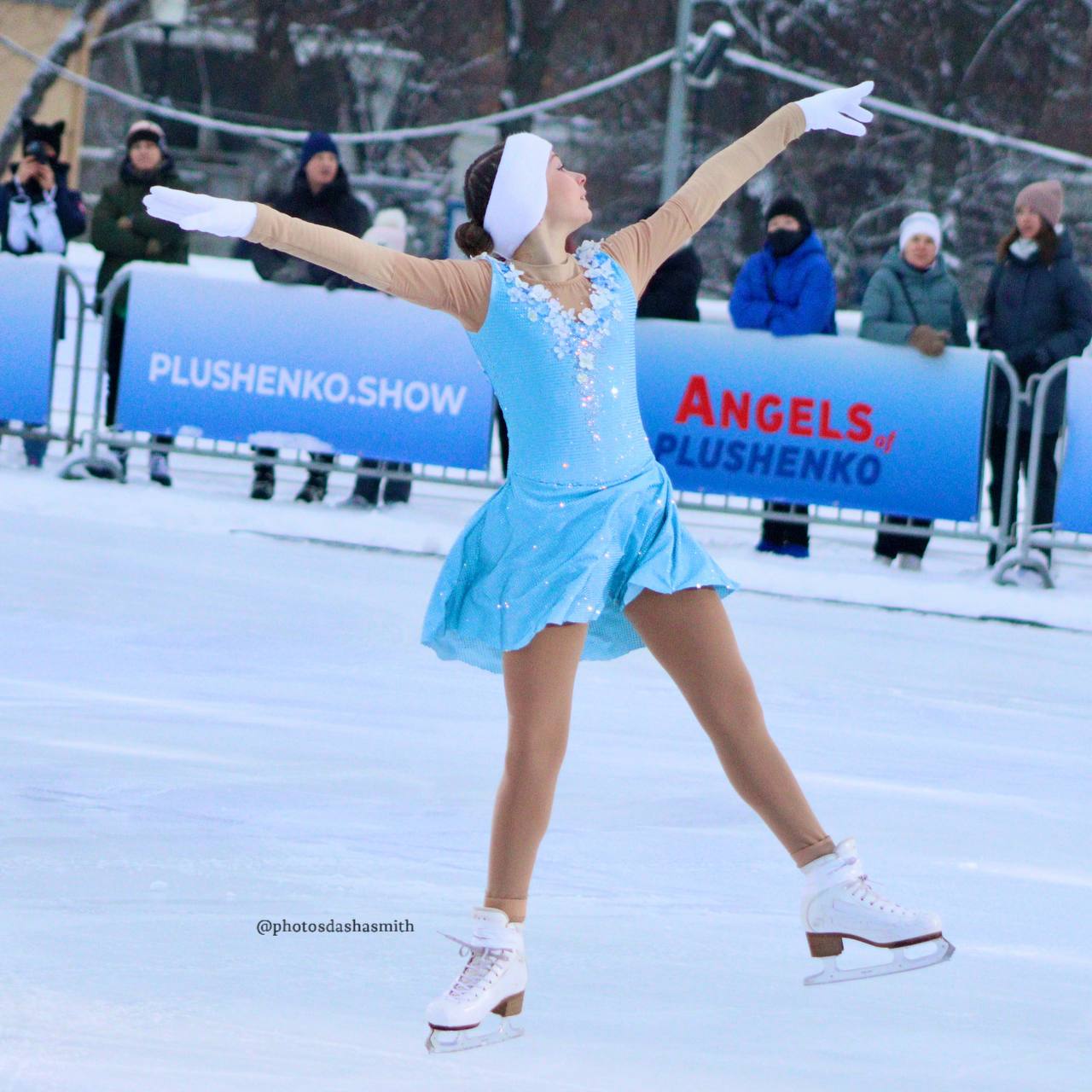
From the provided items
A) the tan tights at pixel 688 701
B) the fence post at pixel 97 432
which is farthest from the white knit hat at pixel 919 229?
the tan tights at pixel 688 701

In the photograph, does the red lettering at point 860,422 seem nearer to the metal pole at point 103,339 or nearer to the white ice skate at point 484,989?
the metal pole at point 103,339

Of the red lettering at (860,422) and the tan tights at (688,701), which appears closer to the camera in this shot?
the tan tights at (688,701)

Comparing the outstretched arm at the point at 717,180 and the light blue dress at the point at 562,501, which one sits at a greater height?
the outstretched arm at the point at 717,180

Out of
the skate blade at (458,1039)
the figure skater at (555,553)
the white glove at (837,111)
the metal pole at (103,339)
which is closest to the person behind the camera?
the skate blade at (458,1039)

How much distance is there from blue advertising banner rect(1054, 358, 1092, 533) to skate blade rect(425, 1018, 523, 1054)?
5768 millimetres

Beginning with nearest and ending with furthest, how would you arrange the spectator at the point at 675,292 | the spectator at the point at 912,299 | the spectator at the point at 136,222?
the spectator at the point at 912,299
the spectator at the point at 675,292
the spectator at the point at 136,222

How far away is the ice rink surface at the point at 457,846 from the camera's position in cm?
293

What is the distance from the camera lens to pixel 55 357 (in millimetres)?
9547

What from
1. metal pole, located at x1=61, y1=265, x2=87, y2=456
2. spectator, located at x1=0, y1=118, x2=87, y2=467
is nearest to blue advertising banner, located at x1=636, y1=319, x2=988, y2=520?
metal pole, located at x1=61, y1=265, x2=87, y2=456

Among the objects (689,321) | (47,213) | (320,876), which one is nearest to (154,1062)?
(320,876)

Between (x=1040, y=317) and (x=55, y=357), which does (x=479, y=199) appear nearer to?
(x=1040, y=317)

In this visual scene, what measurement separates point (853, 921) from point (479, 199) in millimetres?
1472

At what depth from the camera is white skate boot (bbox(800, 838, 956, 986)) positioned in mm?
3238

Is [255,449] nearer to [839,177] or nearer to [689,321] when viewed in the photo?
[689,321]
